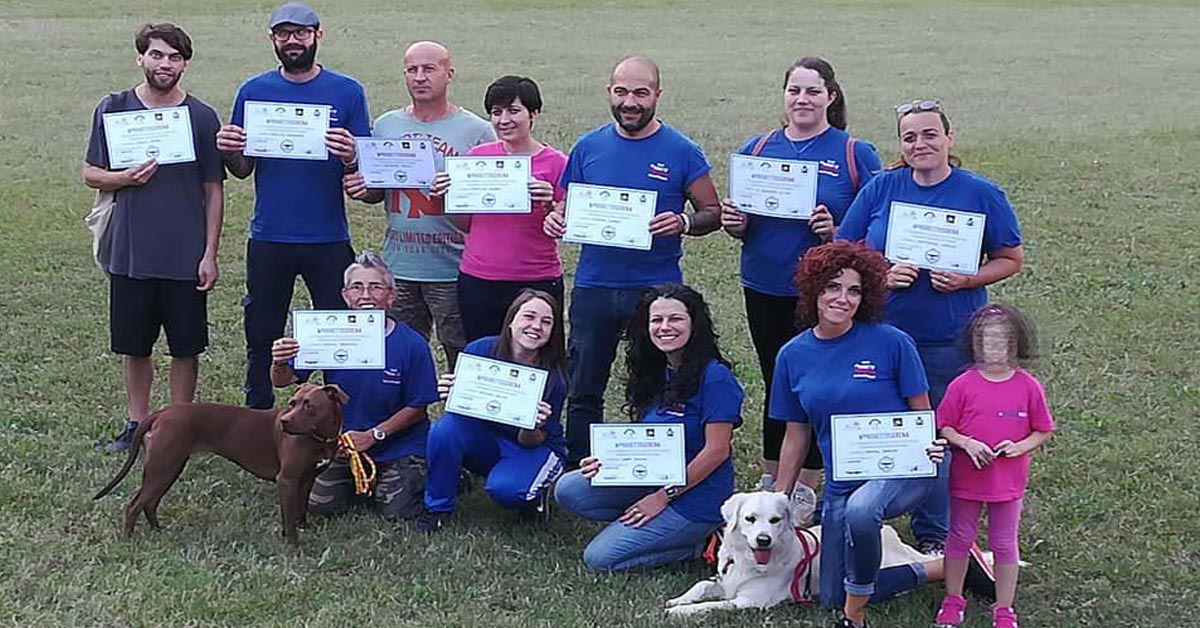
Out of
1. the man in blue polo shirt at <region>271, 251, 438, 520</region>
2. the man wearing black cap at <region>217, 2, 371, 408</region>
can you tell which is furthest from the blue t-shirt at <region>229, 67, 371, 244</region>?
the man in blue polo shirt at <region>271, 251, 438, 520</region>

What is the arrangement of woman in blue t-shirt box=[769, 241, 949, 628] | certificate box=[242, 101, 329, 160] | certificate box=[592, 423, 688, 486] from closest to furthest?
woman in blue t-shirt box=[769, 241, 949, 628] → certificate box=[592, 423, 688, 486] → certificate box=[242, 101, 329, 160]

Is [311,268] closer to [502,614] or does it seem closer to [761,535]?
[502,614]

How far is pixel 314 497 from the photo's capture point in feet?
21.5

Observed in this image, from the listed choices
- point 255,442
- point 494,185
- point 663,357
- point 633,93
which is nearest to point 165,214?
point 255,442

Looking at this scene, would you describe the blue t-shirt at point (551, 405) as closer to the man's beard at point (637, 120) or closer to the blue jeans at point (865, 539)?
the man's beard at point (637, 120)

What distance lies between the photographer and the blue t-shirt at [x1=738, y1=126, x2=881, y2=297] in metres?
6.25

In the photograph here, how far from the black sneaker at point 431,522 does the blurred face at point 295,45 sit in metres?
2.13

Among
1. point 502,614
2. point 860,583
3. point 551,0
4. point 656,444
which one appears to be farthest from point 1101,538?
point 551,0

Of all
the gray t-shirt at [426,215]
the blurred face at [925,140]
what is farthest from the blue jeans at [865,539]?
the gray t-shirt at [426,215]

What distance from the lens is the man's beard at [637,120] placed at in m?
6.36

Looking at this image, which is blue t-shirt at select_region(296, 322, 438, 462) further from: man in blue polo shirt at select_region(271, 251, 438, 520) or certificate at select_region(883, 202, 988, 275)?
certificate at select_region(883, 202, 988, 275)

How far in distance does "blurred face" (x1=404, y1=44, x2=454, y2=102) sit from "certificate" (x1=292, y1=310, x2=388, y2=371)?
115 cm

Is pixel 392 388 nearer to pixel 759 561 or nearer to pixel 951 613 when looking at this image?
pixel 759 561

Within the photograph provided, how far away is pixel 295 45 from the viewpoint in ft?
22.4
